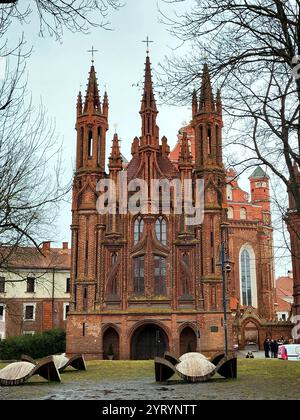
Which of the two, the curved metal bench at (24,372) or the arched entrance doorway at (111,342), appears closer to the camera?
the curved metal bench at (24,372)

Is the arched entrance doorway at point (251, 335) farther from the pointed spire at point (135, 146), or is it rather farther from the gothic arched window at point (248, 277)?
the pointed spire at point (135, 146)

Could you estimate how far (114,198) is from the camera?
3934 cm

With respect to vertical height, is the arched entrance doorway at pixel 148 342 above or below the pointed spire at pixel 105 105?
below

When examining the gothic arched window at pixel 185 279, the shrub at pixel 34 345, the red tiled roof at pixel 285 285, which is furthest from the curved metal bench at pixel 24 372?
the red tiled roof at pixel 285 285

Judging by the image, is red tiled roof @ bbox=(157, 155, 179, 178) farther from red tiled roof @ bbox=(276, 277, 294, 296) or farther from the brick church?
red tiled roof @ bbox=(276, 277, 294, 296)

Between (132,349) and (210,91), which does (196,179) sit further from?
(210,91)

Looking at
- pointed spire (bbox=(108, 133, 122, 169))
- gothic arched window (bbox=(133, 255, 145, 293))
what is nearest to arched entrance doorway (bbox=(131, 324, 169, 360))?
gothic arched window (bbox=(133, 255, 145, 293))

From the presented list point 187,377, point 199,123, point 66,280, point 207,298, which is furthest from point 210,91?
point 66,280

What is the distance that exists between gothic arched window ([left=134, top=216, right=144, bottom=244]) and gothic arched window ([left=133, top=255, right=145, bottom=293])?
1.42 metres

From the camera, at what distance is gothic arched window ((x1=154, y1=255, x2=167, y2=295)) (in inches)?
1490

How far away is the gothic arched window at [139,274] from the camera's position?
37906mm

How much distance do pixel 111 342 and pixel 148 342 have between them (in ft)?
8.43

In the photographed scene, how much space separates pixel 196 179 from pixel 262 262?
19.4 meters

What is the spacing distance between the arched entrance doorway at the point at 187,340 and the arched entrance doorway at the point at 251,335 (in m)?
10.1
